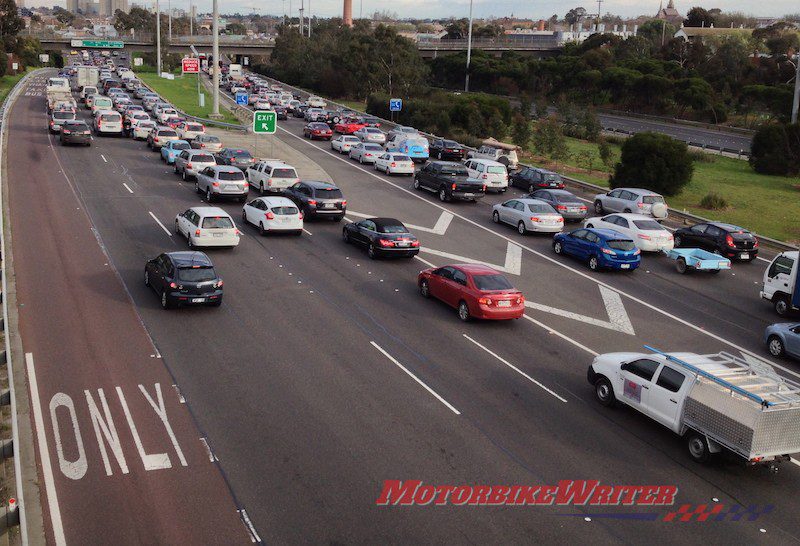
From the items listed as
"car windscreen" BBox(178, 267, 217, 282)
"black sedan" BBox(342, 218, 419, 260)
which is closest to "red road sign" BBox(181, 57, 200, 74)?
"black sedan" BBox(342, 218, 419, 260)

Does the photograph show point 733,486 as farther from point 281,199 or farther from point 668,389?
point 281,199

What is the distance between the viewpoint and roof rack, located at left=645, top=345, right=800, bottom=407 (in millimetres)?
13428

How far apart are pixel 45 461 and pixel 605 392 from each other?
10.5 meters

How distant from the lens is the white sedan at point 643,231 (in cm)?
2977

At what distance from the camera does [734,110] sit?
294ft

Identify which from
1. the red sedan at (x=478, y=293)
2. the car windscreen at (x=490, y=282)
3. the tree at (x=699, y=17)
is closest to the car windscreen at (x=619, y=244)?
the red sedan at (x=478, y=293)

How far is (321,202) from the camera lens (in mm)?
31531

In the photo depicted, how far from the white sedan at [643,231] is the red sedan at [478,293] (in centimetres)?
1007

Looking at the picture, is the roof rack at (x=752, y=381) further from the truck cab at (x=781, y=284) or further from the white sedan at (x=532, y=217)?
the white sedan at (x=532, y=217)

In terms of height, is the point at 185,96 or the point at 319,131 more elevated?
the point at 185,96

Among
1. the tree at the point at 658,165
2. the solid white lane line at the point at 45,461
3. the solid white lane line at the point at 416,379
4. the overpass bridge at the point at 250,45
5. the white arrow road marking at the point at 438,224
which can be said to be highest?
the overpass bridge at the point at 250,45

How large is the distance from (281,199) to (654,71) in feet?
262

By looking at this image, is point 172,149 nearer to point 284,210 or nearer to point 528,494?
point 284,210

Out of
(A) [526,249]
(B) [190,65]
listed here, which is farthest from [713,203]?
(B) [190,65]
